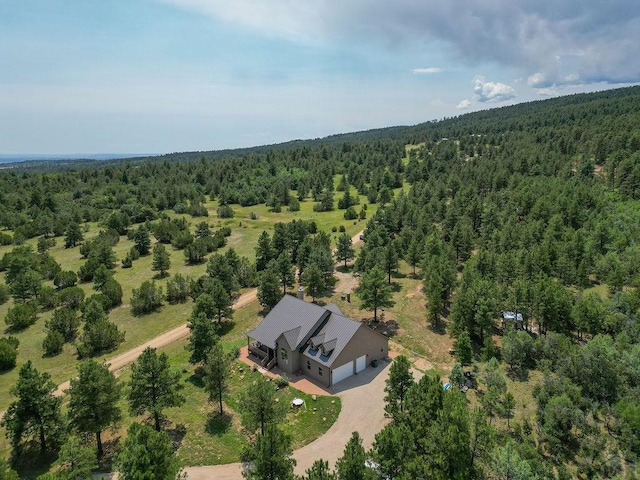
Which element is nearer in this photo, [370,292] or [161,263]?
[370,292]

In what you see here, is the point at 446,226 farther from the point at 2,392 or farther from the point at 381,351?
the point at 2,392

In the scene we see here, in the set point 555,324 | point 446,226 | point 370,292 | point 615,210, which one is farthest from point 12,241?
point 615,210

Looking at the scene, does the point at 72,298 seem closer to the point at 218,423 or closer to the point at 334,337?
the point at 218,423

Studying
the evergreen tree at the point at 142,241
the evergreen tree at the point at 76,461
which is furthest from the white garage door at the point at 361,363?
the evergreen tree at the point at 142,241

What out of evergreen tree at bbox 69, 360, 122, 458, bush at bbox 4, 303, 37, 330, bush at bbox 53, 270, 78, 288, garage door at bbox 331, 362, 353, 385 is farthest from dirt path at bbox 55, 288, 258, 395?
bush at bbox 53, 270, 78, 288

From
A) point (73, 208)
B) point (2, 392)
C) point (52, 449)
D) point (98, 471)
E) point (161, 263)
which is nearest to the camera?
point (98, 471)

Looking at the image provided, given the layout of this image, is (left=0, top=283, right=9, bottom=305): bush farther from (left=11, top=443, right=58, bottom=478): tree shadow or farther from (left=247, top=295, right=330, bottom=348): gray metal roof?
(left=247, top=295, right=330, bottom=348): gray metal roof
